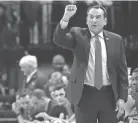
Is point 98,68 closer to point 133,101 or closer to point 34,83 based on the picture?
point 133,101

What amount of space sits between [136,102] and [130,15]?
217 inches

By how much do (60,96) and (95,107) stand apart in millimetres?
2634

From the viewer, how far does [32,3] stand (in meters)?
10.7

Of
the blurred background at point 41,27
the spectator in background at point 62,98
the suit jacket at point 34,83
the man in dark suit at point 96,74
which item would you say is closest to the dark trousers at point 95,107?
the man in dark suit at point 96,74

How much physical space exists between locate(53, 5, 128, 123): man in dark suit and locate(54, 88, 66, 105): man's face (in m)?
2.44

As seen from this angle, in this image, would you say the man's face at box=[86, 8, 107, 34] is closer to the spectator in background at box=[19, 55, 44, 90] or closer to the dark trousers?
the dark trousers

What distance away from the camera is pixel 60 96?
725 cm

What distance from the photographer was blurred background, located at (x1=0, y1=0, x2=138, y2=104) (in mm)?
10484

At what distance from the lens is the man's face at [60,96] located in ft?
23.6

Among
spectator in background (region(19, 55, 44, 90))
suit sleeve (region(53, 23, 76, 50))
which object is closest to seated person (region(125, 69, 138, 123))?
suit sleeve (region(53, 23, 76, 50))

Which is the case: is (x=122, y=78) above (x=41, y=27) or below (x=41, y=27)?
above

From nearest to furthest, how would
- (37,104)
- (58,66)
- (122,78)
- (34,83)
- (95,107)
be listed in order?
(95,107), (122,78), (37,104), (34,83), (58,66)

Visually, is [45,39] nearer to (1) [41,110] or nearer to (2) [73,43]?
(1) [41,110]

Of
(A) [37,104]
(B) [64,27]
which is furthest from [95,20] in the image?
(A) [37,104]
